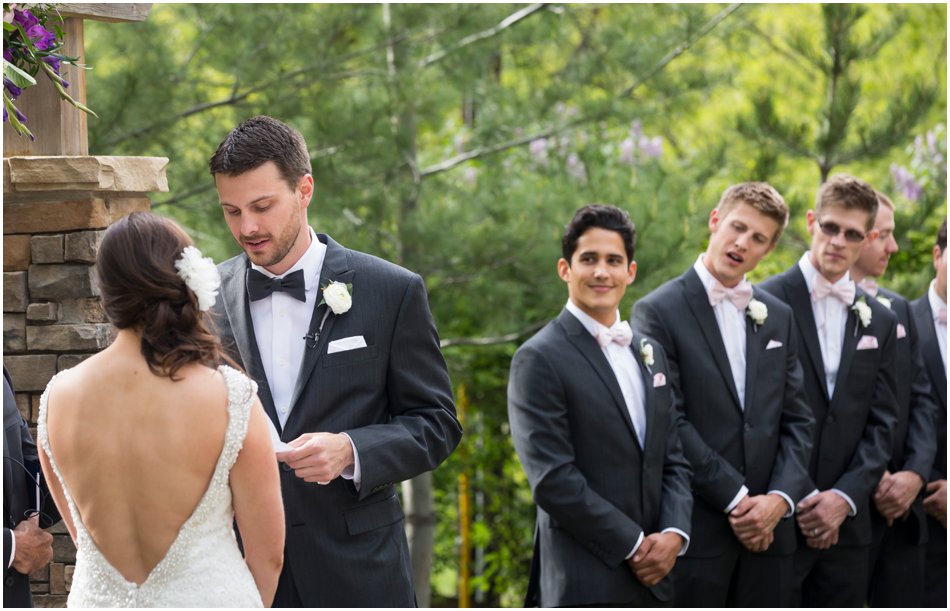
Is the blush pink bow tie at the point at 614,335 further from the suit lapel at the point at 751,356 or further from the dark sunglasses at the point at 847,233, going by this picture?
the dark sunglasses at the point at 847,233

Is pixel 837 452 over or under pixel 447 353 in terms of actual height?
under

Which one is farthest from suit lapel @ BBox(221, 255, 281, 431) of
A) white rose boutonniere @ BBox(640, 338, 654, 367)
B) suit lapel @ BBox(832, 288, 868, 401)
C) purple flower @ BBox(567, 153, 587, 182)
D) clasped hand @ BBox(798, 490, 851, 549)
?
purple flower @ BBox(567, 153, 587, 182)

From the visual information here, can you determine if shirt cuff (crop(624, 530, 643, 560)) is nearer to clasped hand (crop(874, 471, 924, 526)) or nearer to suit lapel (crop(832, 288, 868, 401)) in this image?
suit lapel (crop(832, 288, 868, 401))

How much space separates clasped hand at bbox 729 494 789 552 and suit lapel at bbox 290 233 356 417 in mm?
1928

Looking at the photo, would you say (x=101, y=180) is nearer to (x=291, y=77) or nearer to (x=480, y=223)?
(x=291, y=77)

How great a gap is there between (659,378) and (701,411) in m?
0.39

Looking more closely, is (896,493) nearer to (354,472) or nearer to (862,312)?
(862,312)

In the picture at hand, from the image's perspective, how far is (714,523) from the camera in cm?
433

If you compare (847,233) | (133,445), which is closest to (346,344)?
(133,445)

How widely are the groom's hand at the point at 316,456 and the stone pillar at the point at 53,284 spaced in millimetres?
1217

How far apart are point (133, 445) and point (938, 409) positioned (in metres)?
4.02

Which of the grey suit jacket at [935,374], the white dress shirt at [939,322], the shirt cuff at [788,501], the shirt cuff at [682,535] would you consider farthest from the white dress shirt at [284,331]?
the white dress shirt at [939,322]

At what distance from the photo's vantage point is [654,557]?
155 inches

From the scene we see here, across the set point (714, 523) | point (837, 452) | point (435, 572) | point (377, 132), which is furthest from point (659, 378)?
point (435, 572)
